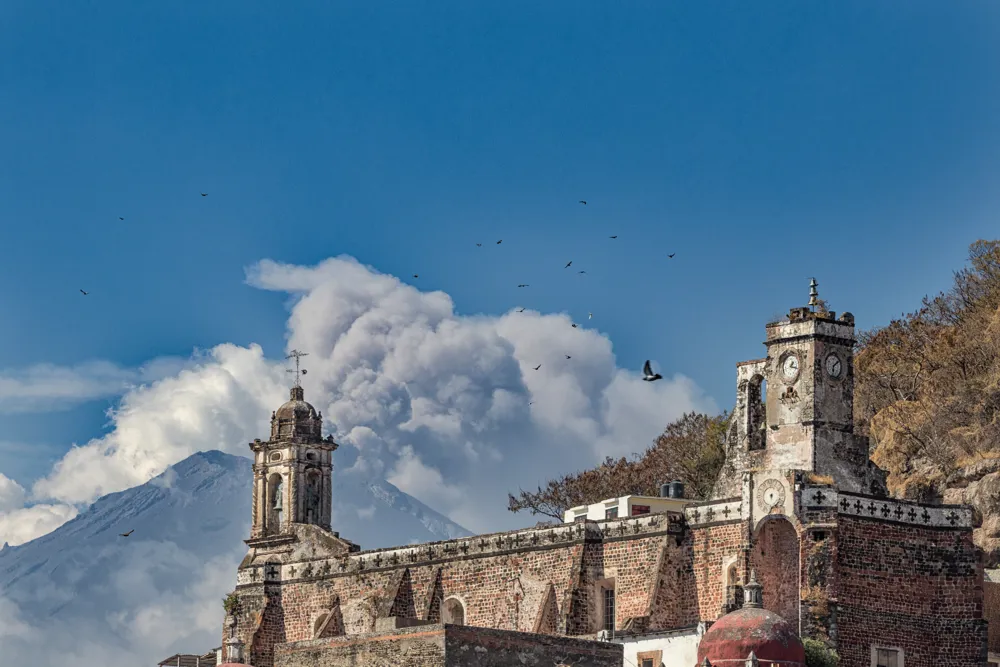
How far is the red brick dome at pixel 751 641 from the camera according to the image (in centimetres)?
5372

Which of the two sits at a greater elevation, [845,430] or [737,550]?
[845,430]

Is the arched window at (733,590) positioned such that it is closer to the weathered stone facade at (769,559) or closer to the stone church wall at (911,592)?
the weathered stone facade at (769,559)

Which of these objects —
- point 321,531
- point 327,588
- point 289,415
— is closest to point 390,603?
point 327,588

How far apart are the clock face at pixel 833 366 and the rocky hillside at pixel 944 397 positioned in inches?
292

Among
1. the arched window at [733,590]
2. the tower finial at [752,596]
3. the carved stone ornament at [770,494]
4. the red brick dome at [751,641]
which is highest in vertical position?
the carved stone ornament at [770,494]

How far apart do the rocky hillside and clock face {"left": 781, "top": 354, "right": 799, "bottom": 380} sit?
27.1 ft

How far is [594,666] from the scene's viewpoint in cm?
4619

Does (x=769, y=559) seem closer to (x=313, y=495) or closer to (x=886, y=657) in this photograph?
(x=886, y=657)

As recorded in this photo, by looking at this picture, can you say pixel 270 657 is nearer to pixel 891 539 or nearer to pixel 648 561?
pixel 648 561

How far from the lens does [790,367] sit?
67.3m

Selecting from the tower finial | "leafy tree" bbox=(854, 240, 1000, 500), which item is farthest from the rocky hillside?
the tower finial

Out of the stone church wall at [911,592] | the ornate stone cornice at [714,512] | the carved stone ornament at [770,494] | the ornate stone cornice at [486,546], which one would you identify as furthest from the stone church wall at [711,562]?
the stone church wall at [911,592]

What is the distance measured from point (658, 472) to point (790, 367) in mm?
29375

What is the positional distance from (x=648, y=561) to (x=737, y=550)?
4064 mm
